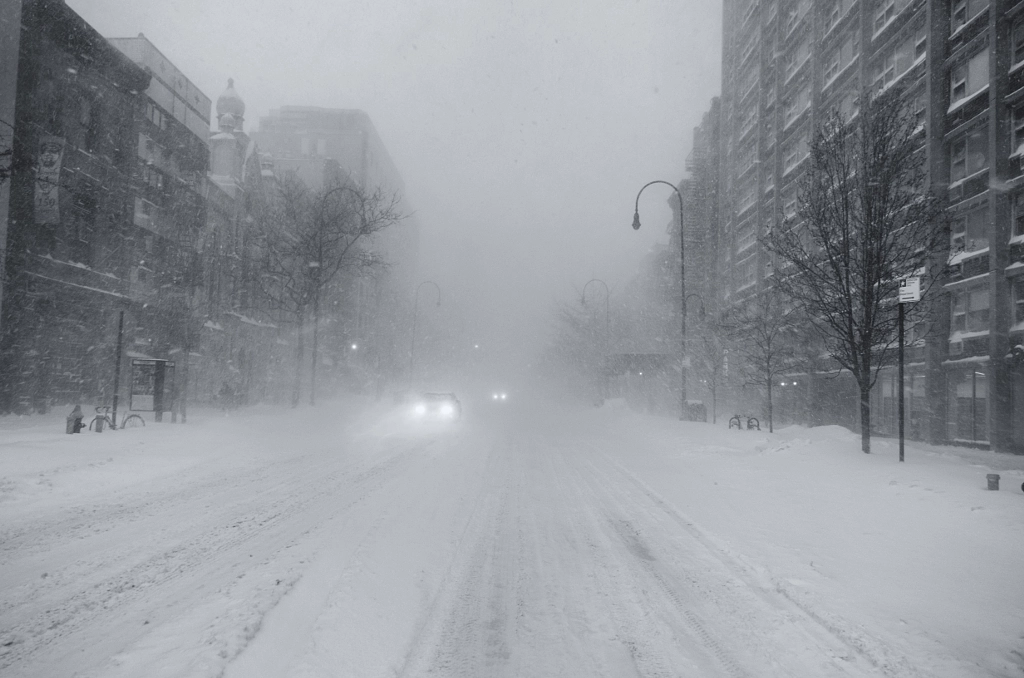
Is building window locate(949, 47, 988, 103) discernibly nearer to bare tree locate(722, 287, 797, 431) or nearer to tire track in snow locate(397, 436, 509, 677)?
bare tree locate(722, 287, 797, 431)

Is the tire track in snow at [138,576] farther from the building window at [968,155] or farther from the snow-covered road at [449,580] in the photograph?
the building window at [968,155]

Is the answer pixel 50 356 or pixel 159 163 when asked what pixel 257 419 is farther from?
pixel 159 163

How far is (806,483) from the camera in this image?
10.5 m

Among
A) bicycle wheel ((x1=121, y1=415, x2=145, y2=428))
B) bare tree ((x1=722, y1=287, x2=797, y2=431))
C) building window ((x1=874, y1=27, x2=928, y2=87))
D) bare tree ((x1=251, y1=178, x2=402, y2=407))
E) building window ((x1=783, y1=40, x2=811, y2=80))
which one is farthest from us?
building window ((x1=783, y1=40, x2=811, y2=80))

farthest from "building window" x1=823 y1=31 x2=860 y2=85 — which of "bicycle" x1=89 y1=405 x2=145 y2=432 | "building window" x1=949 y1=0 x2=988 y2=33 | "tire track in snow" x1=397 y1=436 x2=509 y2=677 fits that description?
"tire track in snow" x1=397 y1=436 x2=509 y2=677

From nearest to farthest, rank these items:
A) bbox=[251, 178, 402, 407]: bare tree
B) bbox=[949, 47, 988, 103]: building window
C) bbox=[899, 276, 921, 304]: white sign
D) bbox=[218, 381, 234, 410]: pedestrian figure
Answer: bbox=[899, 276, 921, 304]: white sign, bbox=[949, 47, 988, 103]: building window, bbox=[218, 381, 234, 410]: pedestrian figure, bbox=[251, 178, 402, 407]: bare tree

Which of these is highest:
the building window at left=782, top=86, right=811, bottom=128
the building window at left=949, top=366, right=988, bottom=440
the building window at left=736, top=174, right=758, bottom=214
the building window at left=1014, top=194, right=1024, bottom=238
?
the building window at left=782, top=86, right=811, bottom=128

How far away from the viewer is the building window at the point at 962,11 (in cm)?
2458

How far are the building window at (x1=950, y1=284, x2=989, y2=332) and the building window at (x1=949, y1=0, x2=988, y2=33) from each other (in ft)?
34.1

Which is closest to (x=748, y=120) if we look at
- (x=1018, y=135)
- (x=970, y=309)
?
(x=1018, y=135)

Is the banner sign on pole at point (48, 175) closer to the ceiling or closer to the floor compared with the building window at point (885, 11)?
closer to the floor

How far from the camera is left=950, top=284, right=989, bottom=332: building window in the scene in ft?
79.2

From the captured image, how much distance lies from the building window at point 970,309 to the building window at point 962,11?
10.4 meters

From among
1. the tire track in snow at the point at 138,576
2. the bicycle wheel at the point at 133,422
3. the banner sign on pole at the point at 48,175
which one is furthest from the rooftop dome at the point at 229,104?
the tire track in snow at the point at 138,576
